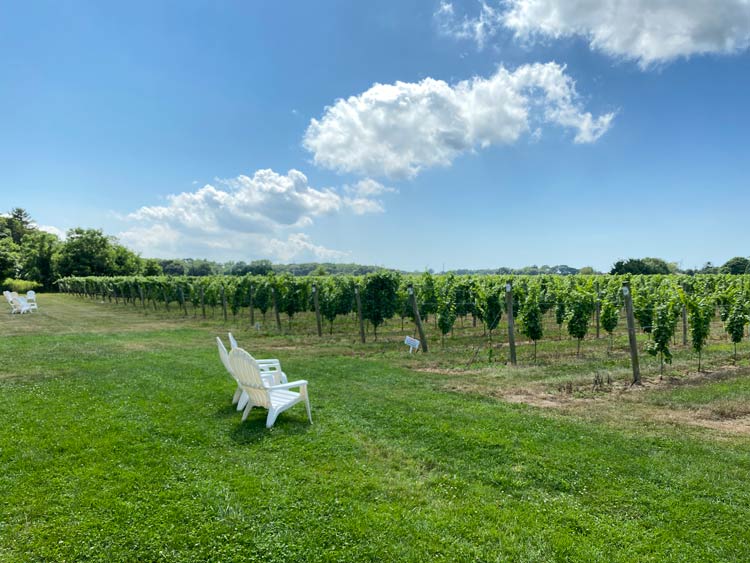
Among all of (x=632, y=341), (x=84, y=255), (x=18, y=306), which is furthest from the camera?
(x=84, y=255)

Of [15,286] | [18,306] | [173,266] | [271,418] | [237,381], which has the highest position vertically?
[173,266]

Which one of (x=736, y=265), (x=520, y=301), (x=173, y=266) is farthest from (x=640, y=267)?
(x=173, y=266)

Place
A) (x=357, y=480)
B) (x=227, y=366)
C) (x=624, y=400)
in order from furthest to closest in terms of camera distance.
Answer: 1. (x=624, y=400)
2. (x=227, y=366)
3. (x=357, y=480)

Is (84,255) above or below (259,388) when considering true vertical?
above

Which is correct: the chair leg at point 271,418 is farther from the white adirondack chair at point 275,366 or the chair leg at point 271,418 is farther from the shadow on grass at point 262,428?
the white adirondack chair at point 275,366

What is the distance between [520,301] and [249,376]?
1382cm

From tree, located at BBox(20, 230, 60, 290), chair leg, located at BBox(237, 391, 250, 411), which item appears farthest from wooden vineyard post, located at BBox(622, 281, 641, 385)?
tree, located at BBox(20, 230, 60, 290)

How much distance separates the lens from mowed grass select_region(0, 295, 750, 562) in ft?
9.27

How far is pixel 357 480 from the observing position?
12.1 feet

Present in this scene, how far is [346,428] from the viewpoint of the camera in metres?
4.99

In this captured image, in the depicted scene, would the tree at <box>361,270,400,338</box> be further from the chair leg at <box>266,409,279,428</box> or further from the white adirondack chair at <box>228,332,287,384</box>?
the chair leg at <box>266,409,279,428</box>

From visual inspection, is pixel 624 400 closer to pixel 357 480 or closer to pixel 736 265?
pixel 357 480

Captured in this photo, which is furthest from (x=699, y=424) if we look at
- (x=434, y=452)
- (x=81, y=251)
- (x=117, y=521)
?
(x=81, y=251)

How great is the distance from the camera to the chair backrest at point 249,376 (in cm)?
484
